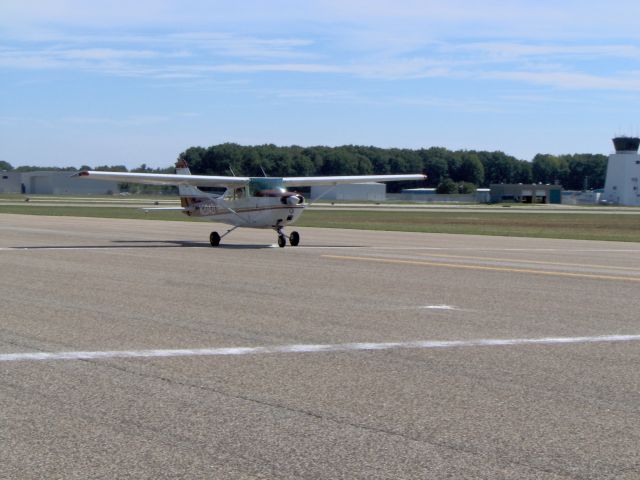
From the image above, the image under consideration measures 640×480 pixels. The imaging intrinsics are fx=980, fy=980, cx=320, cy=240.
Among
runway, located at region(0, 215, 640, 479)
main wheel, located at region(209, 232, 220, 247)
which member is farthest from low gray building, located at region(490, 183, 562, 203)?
runway, located at region(0, 215, 640, 479)

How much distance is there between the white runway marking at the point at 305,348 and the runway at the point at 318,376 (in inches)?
1.2

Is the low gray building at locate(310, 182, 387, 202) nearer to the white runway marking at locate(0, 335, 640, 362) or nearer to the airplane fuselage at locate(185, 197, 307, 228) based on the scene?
the airplane fuselage at locate(185, 197, 307, 228)

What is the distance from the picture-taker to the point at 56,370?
9.10m

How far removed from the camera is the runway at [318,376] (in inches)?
251

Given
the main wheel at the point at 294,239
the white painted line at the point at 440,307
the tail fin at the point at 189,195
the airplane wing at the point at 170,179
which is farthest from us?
the tail fin at the point at 189,195

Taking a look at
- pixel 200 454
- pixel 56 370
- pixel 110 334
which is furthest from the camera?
pixel 110 334

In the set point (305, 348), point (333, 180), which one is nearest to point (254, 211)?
point (333, 180)

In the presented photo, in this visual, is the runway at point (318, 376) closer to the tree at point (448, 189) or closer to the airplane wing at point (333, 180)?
the airplane wing at point (333, 180)

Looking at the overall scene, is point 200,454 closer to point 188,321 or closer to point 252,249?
point 188,321

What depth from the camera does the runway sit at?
20.9ft

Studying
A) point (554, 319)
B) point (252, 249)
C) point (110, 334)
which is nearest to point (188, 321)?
point (110, 334)

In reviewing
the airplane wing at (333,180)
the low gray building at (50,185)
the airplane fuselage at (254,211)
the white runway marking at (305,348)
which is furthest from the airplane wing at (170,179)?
the low gray building at (50,185)

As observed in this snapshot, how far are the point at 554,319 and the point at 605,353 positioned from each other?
2646mm

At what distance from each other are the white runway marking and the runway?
0.10 ft
